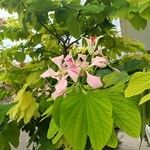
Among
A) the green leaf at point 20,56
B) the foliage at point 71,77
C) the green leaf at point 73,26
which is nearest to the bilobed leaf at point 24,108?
the foliage at point 71,77

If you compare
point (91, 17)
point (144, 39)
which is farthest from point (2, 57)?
point (144, 39)

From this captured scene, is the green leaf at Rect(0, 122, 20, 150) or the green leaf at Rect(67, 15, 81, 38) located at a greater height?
the green leaf at Rect(67, 15, 81, 38)

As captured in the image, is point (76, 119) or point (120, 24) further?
point (120, 24)

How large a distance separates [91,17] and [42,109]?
0.35 meters

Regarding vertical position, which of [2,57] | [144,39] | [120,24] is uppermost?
[2,57]

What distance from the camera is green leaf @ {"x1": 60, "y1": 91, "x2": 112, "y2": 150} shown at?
0.32 m

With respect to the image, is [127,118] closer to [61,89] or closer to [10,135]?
[61,89]

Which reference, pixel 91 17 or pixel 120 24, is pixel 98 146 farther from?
pixel 120 24

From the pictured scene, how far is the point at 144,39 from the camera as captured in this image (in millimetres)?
2693

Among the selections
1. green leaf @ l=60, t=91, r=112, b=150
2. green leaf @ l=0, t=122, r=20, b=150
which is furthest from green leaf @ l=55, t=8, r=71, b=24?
green leaf @ l=60, t=91, r=112, b=150

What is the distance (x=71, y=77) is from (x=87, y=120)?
7cm

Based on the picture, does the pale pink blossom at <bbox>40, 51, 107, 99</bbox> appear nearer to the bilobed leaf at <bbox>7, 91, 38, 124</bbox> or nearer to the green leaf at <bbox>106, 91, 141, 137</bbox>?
the green leaf at <bbox>106, 91, 141, 137</bbox>

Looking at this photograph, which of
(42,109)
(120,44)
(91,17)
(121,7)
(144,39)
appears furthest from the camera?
(144,39)

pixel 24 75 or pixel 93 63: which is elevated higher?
pixel 93 63
